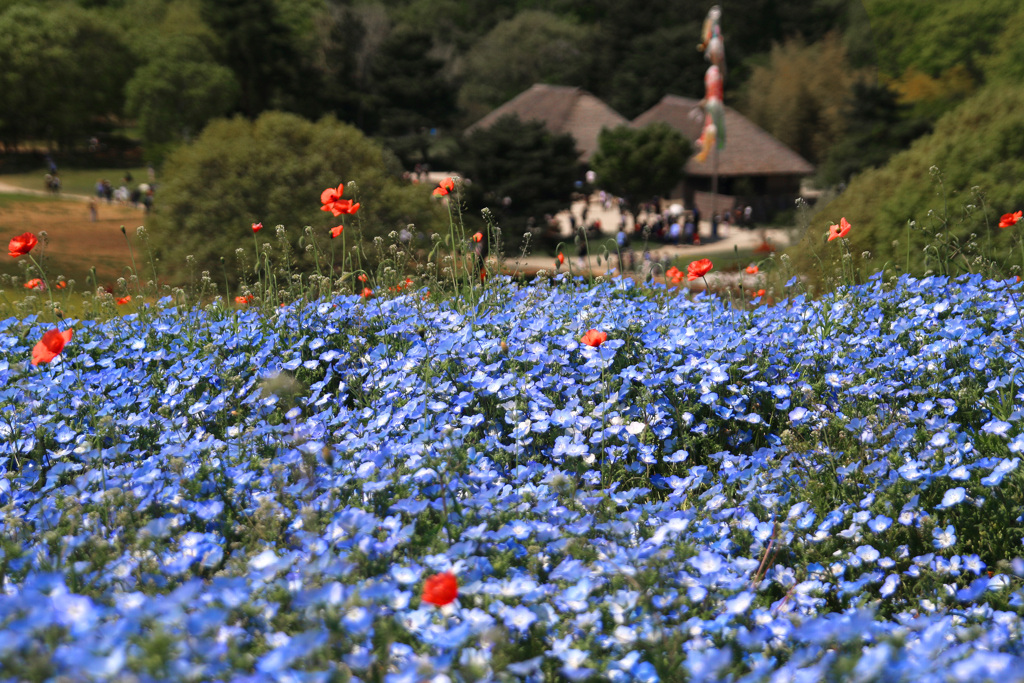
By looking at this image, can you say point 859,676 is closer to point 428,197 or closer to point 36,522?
point 36,522

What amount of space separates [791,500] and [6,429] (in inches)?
113

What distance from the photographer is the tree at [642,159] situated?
26.8 meters

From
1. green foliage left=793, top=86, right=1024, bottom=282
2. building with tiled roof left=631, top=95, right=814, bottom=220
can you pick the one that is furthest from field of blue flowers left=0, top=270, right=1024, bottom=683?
building with tiled roof left=631, top=95, right=814, bottom=220

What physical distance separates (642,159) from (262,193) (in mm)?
A: 18190

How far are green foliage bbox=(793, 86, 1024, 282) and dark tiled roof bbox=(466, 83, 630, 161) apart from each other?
2622cm

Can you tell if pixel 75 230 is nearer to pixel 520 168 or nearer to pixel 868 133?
pixel 520 168

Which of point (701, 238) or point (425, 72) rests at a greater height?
point (425, 72)

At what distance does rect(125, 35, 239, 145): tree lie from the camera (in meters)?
34.8

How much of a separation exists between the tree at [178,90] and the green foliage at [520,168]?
16978 millimetres

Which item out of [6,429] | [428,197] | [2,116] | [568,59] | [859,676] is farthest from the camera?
[568,59]

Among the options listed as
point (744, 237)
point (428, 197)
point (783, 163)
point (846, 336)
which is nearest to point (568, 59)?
point (783, 163)

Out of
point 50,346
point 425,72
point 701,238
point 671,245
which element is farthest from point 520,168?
point 50,346

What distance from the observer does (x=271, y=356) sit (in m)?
3.69

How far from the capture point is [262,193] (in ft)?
36.2
